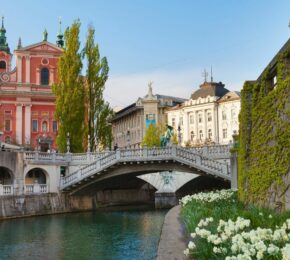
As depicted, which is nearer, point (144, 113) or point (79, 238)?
point (79, 238)

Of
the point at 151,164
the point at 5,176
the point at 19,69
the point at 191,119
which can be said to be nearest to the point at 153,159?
the point at 151,164

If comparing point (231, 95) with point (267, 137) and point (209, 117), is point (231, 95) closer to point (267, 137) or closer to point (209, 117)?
point (209, 117)

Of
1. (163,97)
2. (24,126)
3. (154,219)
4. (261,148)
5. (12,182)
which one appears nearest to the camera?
(261,148)

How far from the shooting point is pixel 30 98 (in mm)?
60781

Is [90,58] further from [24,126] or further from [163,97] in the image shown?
[163,97]

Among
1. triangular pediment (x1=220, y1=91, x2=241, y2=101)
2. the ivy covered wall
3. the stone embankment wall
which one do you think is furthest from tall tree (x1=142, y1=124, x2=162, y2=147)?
the ivy covered wall

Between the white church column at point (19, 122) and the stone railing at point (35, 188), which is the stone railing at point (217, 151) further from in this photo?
the white church column at point (19, 122)

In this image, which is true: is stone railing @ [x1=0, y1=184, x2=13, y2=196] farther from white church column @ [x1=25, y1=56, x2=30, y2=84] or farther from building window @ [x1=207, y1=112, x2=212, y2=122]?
building window @ [x1=207, y1=112, x2=212, y2=122]

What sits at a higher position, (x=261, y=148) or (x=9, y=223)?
(x=261, y=148)

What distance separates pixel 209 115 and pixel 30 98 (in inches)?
1084

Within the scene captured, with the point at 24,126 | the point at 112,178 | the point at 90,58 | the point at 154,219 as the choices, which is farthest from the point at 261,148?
the point at 24,126

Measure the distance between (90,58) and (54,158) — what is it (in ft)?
35.2

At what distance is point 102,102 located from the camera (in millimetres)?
42719

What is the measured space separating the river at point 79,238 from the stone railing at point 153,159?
428 cm
